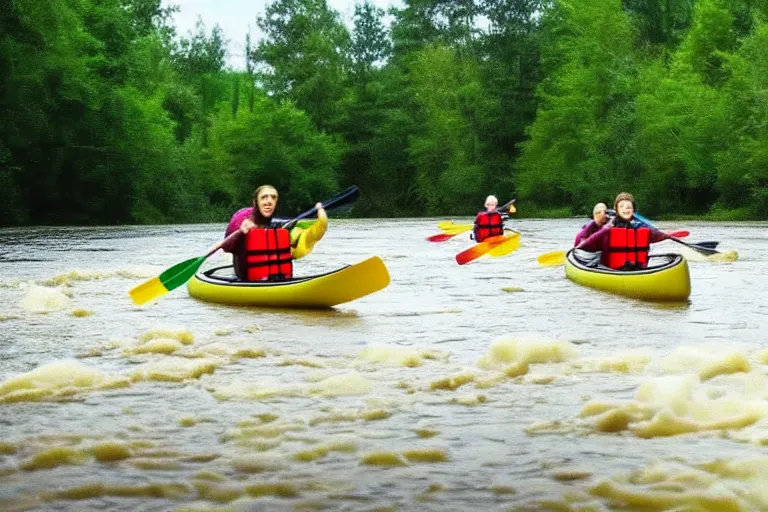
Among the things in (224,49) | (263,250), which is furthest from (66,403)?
(224,49)

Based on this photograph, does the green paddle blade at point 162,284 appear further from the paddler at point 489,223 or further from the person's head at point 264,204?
the paddler at point 489,223

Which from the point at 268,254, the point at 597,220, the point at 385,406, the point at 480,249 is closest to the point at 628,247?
the point at 597,220

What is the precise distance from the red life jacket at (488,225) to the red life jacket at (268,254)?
833 centimetres

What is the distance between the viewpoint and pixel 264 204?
31.1 feet

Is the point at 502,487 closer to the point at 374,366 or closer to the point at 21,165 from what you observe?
the point at 374,366

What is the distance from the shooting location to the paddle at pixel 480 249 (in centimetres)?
1541

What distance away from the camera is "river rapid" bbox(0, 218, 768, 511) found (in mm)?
3986

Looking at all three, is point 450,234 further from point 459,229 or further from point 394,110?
point 394,110

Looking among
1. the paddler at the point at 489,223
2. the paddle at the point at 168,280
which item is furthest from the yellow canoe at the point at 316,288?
the paddler at the point at 489,223

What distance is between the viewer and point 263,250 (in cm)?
973

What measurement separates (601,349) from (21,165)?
25.9 m

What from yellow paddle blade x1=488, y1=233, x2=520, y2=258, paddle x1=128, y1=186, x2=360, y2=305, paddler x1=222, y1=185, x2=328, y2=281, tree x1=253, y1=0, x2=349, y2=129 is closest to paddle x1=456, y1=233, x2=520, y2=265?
yellow paddle blade x1=488, y1=233, x2=520, y2=258

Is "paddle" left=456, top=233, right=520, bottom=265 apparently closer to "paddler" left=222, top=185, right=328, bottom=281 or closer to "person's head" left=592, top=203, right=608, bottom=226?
"person's head" left=592, top=203, right=608, bottom=226

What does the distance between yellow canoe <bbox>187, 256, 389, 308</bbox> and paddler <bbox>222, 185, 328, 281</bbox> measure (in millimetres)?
232
